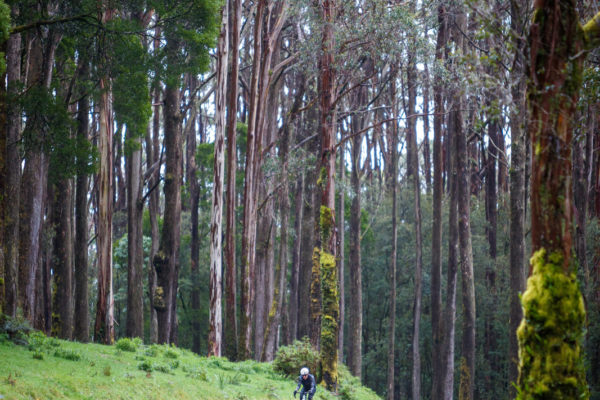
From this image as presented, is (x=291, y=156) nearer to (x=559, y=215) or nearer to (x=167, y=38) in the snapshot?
(x=167, y=38)

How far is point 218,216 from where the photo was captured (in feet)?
71.9

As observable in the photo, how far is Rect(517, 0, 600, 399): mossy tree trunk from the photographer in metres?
6.85

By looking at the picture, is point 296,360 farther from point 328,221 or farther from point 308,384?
point 308,384

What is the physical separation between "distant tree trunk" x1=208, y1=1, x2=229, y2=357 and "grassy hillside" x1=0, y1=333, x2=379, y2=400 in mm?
3943

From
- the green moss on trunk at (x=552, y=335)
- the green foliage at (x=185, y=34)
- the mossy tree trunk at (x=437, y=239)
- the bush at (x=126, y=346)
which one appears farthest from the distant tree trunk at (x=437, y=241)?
the green moss on trunk at (x=552, y=335)

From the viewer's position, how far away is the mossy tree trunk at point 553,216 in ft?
22.5

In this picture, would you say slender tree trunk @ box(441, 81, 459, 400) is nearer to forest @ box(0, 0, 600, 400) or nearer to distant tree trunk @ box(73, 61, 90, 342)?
forest @ box(0, 0, 600, 400)

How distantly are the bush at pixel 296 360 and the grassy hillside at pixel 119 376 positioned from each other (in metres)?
0.76

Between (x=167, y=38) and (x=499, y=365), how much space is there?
24.2 metres

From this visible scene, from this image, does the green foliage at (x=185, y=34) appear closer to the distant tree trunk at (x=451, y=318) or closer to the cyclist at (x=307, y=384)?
the cyclist at (x=307, y=384)

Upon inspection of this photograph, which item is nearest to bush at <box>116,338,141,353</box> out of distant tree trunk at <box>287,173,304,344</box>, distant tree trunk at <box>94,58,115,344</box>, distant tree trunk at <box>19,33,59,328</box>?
distant tree trunk at <box>19,33,59,328</box>

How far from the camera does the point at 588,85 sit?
11961 millimetres

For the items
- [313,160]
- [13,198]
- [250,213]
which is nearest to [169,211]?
[250,213]

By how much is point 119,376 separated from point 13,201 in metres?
6.26
